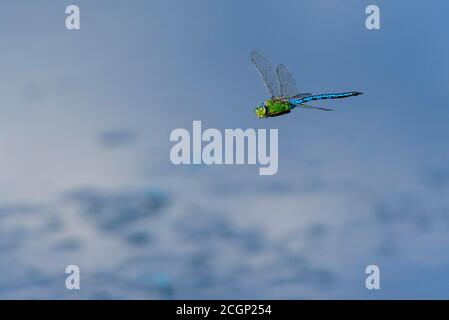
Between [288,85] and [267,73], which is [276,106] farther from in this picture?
[288,85]

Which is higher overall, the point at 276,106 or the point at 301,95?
the point at 301,95

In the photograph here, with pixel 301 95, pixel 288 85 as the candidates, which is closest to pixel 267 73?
pixel 288 85

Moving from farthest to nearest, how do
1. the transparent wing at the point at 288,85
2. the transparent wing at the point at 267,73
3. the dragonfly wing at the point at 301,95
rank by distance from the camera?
the transparent wing at the point at 288,85, the dragonfly wing at the point at 301,95, the transparent wing at the point at 267,73

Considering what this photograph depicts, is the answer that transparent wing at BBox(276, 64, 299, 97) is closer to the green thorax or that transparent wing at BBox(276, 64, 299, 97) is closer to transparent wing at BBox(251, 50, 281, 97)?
transparent wing at BBox(251, 50, 281, 97)

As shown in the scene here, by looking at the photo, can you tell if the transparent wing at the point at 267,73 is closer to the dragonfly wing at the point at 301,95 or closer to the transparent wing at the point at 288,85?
the transparent wing at the point at 288,85

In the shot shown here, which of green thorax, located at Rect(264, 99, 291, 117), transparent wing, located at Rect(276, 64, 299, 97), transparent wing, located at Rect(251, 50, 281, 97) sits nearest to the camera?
transparent wing, located at Rect(251, 50, 281, 97)
